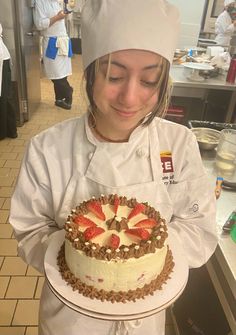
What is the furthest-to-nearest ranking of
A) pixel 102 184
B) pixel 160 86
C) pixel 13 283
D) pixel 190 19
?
pixel 190 19 < pixel 13 283 < pixel 102 184 < pixel 160 86

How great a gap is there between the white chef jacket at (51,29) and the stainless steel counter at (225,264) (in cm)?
334

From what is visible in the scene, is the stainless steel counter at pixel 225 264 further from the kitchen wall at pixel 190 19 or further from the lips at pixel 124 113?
the kitchen wall at pixel 190 19

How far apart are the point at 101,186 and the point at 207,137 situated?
3.17ft

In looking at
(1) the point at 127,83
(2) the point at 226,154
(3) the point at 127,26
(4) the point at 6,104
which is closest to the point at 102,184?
(1) the point at 127,83

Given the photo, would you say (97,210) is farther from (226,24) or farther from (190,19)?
(190,19)

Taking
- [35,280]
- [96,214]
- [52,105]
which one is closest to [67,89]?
[52,105]

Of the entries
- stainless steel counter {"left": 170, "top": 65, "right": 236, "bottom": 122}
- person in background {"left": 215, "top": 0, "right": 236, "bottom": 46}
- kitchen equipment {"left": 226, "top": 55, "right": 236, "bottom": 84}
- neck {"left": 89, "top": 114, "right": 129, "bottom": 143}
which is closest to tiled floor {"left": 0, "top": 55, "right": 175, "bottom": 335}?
neck {"left": 89, "top": 114, "right": 129, "bottom": 143}

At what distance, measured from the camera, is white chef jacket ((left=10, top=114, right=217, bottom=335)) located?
926mm

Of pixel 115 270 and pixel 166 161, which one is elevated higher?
pixel 166 161

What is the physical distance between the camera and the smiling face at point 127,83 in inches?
30.0

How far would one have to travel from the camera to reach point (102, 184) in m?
0.93

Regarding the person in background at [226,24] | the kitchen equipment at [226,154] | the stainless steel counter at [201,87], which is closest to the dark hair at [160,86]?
the kitchen equipment at [226,154]

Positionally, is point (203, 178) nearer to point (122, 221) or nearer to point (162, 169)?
point (162, 169)

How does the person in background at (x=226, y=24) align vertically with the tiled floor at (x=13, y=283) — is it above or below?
above
